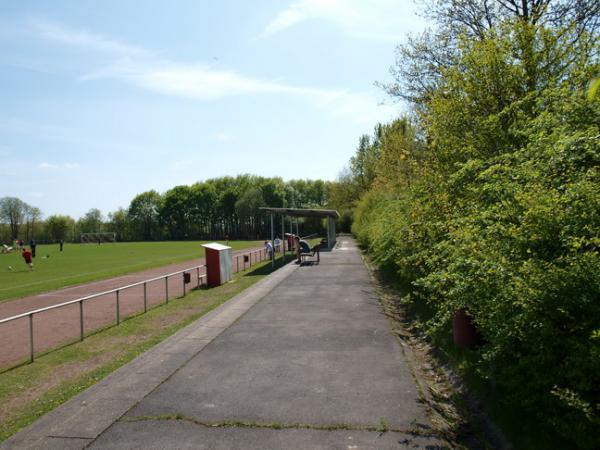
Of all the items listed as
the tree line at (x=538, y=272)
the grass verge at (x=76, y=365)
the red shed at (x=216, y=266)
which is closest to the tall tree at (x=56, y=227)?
the red shed at (x=216, y=266)

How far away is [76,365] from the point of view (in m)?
7.87

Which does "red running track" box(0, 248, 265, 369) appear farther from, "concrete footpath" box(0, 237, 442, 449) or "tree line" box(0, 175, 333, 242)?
"tree line" box(0, 175, 333, 242)

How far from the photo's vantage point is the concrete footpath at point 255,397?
4652mm

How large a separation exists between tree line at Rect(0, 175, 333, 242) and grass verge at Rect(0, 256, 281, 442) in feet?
321

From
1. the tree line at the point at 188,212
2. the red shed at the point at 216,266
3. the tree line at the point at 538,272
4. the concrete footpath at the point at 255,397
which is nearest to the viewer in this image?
the tree line at the point at 538,272

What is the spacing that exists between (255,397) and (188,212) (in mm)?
119383

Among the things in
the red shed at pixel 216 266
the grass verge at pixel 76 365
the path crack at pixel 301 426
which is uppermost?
the red shed at pixel 216 266

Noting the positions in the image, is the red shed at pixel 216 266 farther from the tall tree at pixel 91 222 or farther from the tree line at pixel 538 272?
the tall tree at pixel 91 222

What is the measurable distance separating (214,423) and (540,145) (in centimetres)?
463

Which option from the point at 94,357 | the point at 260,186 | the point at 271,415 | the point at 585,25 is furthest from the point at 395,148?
the point at 260,186

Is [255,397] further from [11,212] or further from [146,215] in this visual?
[11,212]

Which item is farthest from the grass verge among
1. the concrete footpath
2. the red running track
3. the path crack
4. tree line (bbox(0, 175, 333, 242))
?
tree line (bbox(0, 175, 333, 242))

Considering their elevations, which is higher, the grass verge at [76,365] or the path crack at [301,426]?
the path crack at [301,426]

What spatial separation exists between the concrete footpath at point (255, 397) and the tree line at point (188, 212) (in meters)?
101
